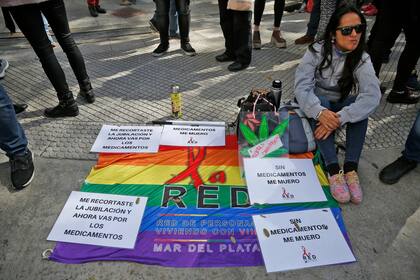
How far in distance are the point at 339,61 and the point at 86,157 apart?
204cm

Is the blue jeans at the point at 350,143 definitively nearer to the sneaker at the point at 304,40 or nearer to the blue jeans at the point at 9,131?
the blue jeans at the point at 9,131

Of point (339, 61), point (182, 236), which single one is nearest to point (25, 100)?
point (182, 236)

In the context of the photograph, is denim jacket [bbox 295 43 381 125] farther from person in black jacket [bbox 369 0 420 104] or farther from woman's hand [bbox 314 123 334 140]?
person in black jacket [bbox 369 0 420 104]

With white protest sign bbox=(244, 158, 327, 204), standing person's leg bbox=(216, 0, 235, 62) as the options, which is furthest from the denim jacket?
standing person's leg bbox=(216, 0, 235, 62)

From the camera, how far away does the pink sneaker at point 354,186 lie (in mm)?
2095

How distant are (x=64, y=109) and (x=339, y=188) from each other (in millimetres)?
2441

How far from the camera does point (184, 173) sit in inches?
90.5

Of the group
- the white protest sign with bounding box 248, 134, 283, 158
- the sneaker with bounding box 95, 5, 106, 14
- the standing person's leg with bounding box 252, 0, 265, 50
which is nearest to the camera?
the white protest sign with bounding box 248, 134, 283, 158

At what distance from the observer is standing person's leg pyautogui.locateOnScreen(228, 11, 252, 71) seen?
3.55 meters

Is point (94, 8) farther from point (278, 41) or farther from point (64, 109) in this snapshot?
point (64, 109)

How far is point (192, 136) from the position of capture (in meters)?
2.65

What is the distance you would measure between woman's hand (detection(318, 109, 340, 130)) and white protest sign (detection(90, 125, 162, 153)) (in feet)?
4.18

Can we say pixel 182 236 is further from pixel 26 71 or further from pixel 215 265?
pixel 26 71

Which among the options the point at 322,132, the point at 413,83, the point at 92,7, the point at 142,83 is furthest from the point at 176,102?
the point at 92,7
